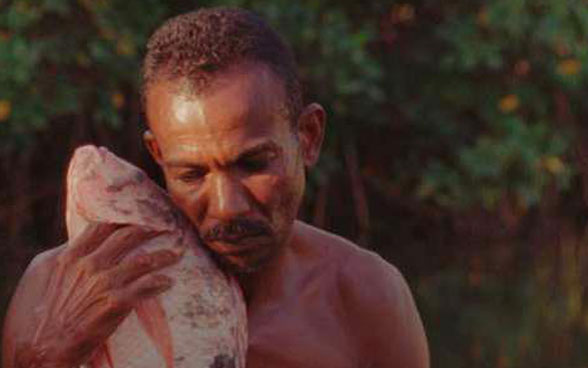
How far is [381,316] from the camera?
3459 millimetres

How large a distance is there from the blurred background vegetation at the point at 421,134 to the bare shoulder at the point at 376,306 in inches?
136

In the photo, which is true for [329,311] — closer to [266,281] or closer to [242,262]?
[266,281]

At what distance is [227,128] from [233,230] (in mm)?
168

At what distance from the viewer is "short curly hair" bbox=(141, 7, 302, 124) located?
10.1 ft

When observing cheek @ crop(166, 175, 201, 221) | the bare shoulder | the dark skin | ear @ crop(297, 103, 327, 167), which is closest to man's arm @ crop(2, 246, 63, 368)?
the dark skin

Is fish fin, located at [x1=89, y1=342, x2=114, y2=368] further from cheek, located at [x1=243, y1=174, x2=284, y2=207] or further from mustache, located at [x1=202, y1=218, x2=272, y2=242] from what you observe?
cheek, located at [x1=243, y1=174, x2=284, y2=207]

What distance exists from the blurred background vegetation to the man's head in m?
3.74

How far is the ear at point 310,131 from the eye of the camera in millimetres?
3232

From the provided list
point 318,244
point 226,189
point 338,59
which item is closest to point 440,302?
point 338,59

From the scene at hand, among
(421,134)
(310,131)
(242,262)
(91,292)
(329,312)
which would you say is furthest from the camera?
(421,134)

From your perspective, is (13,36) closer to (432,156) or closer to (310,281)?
(432,156)

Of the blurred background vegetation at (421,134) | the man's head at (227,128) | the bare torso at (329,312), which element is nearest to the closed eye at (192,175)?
the man's head at (227,128)

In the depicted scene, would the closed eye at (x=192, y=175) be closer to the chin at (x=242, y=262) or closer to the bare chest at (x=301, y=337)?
the chin at (x=242, y=262)

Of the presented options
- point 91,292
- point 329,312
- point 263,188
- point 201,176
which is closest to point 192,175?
point 201,176
